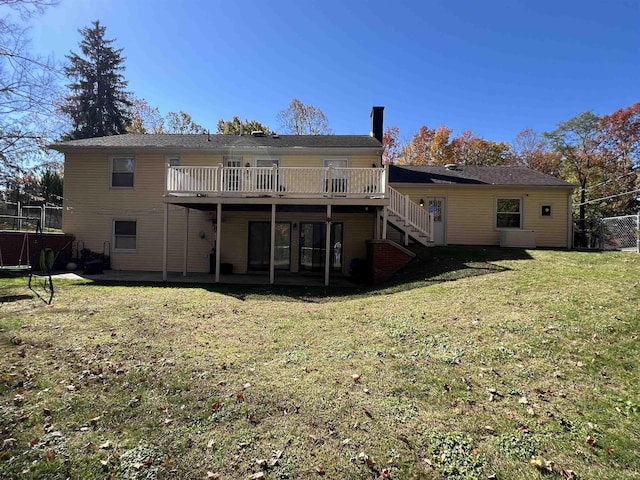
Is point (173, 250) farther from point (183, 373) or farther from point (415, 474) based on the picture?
point (415, 474)

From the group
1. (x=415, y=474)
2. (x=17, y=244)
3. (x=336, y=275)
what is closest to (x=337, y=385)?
(x=415, y=474)

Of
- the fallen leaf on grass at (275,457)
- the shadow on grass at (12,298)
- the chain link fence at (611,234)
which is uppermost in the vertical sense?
the chain link fence at (611,234)

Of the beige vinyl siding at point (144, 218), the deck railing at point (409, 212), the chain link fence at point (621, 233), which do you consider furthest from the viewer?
the beige vinyl siding at point (144, 218)

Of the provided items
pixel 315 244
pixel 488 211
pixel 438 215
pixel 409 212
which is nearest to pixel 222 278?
pixel 315 244

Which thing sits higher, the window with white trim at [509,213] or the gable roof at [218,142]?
the gable roof at [218,142]

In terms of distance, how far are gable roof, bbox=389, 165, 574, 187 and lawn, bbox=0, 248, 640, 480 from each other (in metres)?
8.55

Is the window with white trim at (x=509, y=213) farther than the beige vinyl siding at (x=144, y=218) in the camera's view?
Yes

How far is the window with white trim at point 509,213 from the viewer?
586 inches

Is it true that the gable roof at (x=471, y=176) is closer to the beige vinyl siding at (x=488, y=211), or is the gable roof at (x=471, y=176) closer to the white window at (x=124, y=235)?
the beige vinyl siding at (x=488, y=211)

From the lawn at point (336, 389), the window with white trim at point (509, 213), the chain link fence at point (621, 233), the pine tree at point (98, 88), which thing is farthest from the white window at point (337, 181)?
the pine tree at point (98, 88)

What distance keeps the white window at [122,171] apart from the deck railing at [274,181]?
13.2ft

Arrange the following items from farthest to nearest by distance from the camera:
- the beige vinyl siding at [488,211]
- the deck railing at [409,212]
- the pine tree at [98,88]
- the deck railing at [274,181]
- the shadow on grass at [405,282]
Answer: the pine tree at [98,88] < the beige vinyl siding at [488,211] < the deck railing at [409,212] < the deck railing at [274,181] < the shadow on grass at [405,282]

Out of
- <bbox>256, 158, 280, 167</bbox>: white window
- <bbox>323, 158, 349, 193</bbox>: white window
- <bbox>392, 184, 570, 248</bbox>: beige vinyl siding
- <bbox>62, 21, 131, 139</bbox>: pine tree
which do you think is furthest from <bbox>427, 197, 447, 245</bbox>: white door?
<bbox>62, 21, 131, 139</bbox>: pine tree

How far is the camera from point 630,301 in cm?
565
